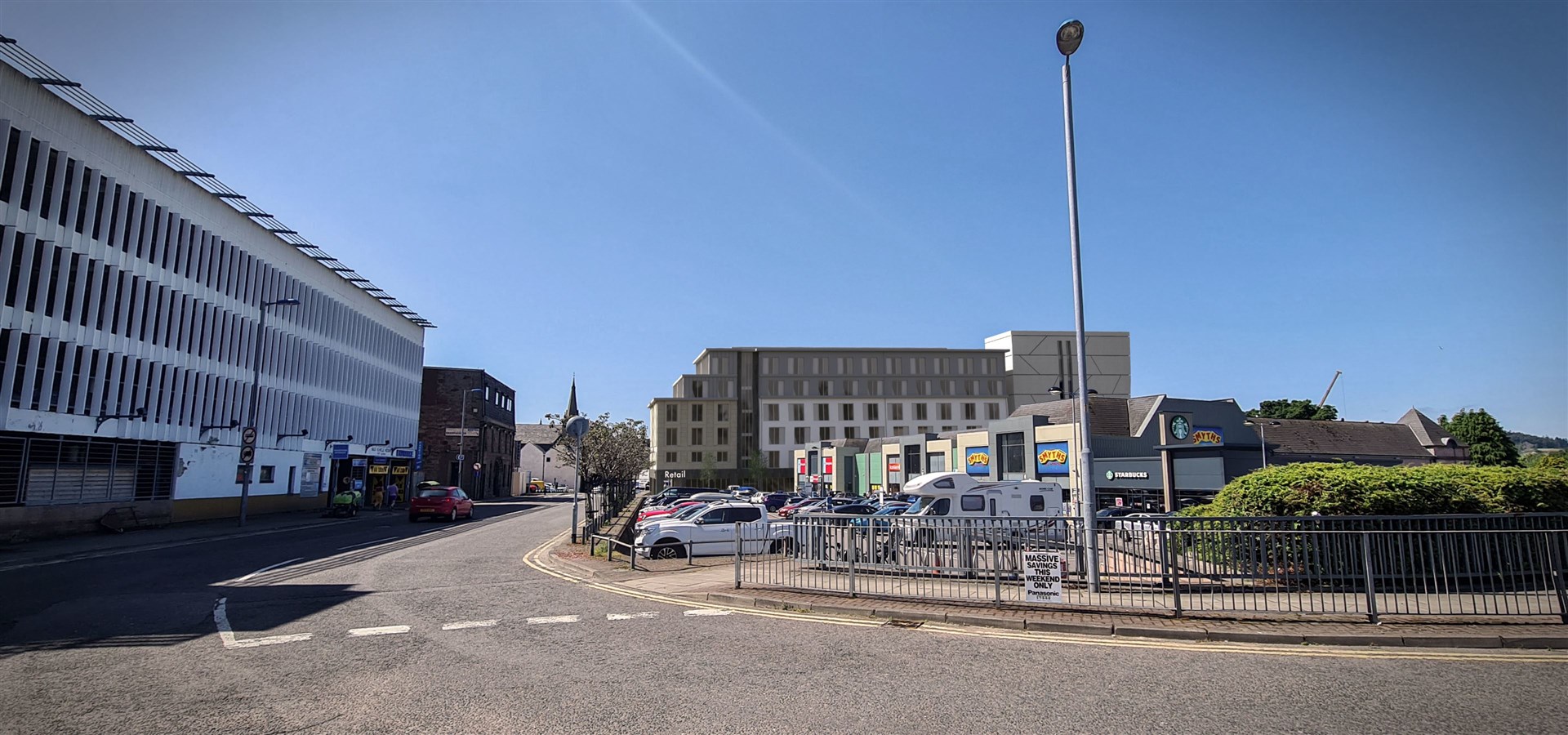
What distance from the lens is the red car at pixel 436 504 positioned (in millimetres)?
34469

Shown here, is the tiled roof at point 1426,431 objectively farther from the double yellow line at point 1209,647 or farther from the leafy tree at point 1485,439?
the double yellow line at point 1209,647

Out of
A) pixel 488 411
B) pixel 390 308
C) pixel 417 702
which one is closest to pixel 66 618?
pixel 417 702

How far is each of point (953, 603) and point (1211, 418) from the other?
34704 mm

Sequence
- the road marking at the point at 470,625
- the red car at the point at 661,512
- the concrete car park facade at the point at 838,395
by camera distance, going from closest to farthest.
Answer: the road marking at the point at 470,625 → the red car at the point at 661,512 → the concrete car park facade at the point at 838,395

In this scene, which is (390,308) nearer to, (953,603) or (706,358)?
(706,358)

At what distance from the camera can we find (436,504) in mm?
34750

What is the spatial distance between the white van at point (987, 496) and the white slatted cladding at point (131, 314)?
98.1ft

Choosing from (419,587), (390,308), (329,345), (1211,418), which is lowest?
(419,587)

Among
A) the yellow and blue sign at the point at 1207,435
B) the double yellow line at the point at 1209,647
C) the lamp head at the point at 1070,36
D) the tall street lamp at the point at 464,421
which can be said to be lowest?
the double yellow line at the point at 1209,647

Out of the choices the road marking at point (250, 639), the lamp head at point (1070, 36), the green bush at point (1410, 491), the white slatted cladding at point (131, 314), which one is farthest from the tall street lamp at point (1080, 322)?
the white slatted cladding at point (131, 314)

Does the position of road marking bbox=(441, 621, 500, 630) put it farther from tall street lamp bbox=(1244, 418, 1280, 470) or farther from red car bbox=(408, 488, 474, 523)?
red car bbox=(408, 488, 474, 523)

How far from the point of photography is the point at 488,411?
7894cm

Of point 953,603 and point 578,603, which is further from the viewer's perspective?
point 578,603

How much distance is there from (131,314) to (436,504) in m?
13.9
